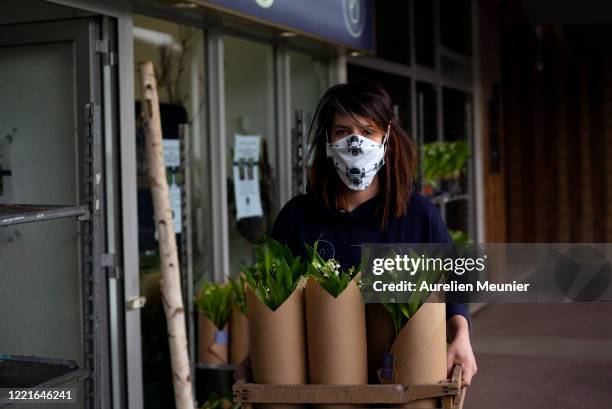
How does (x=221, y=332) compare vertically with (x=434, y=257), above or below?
below

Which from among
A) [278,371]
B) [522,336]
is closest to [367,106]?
[278,371]

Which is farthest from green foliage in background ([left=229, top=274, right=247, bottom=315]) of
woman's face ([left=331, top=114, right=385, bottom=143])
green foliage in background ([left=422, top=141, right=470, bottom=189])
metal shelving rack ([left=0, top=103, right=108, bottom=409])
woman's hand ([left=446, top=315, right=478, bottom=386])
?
green foliage in background ([left=422, top=141, right=470, bottom=189])

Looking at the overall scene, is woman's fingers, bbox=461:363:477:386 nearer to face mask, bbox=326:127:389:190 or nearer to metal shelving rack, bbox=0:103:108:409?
face mask, bbox=326:127:389:190

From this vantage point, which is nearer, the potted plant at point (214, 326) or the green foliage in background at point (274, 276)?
the green foliage in background at point (274, 276)

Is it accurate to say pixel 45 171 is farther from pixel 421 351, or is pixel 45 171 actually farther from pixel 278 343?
pixel 421 351

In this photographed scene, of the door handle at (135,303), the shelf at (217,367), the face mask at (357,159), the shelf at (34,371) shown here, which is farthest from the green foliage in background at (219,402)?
the face mask at (357,159)

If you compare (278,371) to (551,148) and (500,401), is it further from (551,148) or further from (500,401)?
(551,148)

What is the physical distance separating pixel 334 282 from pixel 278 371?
174 mm

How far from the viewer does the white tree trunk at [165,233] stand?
2.87 m

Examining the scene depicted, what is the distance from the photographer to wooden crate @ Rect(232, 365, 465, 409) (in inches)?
56.1

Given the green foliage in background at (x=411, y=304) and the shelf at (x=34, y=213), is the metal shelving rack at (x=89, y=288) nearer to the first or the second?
the shelf at (x=34, y=213)

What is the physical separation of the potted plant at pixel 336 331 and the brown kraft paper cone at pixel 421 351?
0.06 metres

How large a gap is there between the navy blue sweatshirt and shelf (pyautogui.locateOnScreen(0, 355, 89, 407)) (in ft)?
2.28

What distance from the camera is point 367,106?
198 cm
